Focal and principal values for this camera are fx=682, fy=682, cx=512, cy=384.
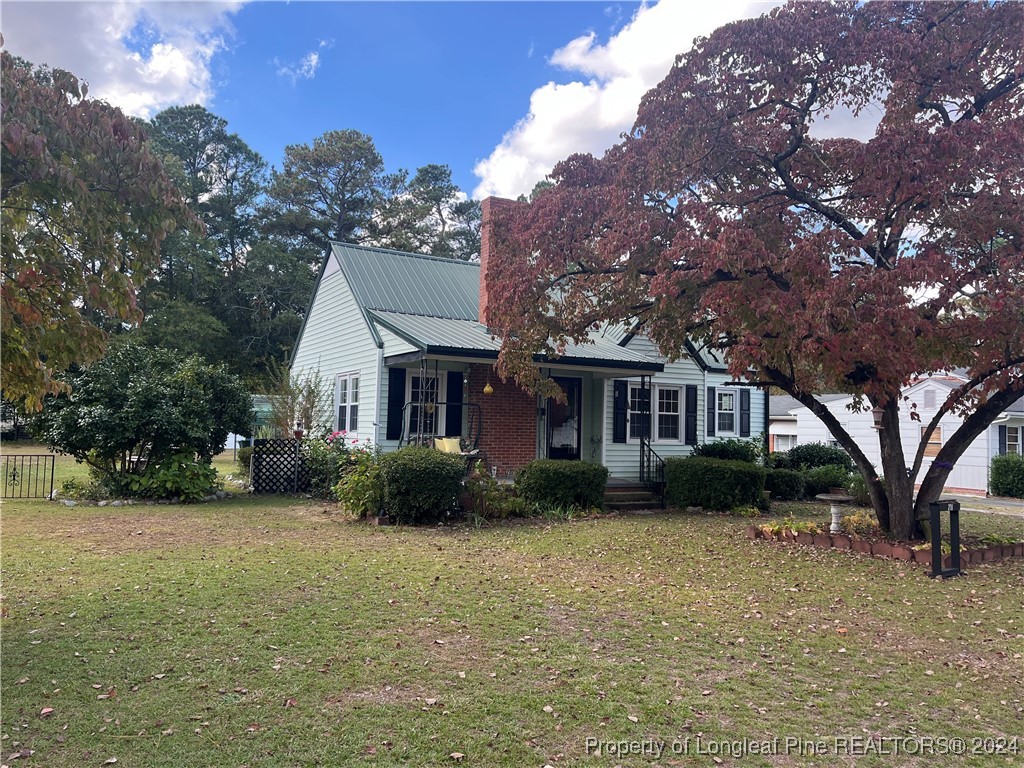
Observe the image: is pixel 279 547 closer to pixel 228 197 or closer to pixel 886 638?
pixel 886 638

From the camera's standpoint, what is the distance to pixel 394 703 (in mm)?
3990

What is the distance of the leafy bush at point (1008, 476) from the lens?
20.2 m

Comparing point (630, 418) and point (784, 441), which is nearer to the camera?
point (630, 418)

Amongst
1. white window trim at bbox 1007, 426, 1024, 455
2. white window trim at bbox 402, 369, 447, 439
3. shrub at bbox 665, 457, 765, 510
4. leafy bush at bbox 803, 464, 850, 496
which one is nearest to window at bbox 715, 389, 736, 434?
leafy bush at bbox 803, 464, 850, 496

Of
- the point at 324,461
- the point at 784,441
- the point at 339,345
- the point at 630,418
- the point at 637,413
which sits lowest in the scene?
the point at 324,461

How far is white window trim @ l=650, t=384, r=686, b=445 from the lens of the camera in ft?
55.2

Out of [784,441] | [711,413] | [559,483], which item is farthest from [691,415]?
[784,441]

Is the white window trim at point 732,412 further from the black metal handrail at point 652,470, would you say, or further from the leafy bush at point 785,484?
the black metal handrail at point 652,470

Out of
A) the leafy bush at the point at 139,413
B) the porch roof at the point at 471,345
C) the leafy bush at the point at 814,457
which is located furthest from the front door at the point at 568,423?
the leafy bush at the point at 814,457

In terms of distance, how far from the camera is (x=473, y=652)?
4.89m

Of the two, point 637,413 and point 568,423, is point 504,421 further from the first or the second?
point 637,413

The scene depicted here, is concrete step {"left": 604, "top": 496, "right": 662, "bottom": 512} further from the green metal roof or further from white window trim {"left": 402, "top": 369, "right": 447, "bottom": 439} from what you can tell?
the green metal roof

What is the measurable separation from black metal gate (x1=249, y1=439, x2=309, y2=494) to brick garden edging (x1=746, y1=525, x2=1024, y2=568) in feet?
32.5

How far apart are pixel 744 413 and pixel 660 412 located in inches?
121
